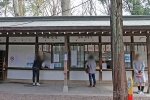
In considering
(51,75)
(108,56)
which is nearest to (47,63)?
(51,75)

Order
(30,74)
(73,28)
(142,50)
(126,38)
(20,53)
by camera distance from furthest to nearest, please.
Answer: (20,53) → (30,74) → (126,38) → (142,50) → (73,28)

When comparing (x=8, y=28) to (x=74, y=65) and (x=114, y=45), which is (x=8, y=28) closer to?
(x=74, y=65)

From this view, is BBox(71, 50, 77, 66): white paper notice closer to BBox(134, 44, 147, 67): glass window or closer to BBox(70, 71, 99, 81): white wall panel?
BBox(70, 71, 99, 81): white wall panel

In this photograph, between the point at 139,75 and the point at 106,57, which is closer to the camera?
the point at 139,75

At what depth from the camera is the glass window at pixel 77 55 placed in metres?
11.3

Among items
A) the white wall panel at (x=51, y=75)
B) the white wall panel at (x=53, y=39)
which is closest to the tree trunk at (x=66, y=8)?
the white wall panel at (x=53, y=39)

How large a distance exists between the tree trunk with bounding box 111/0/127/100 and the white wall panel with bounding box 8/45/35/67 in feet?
Answer: 22.8

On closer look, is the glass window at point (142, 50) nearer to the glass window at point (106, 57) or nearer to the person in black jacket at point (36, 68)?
the glass window at point (106, 57)

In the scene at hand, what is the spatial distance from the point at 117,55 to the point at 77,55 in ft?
Result: 19.1

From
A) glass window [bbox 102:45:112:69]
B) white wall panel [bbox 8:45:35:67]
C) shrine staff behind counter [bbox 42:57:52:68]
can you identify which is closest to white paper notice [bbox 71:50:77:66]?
shrine staff behind counter [bbox 42:57:52:68]

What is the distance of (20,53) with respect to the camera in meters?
11.6

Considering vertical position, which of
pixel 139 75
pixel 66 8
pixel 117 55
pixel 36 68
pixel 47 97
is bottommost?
pixel 47 97

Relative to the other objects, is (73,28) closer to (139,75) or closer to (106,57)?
(106,57)

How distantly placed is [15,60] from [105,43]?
562 centimetres
